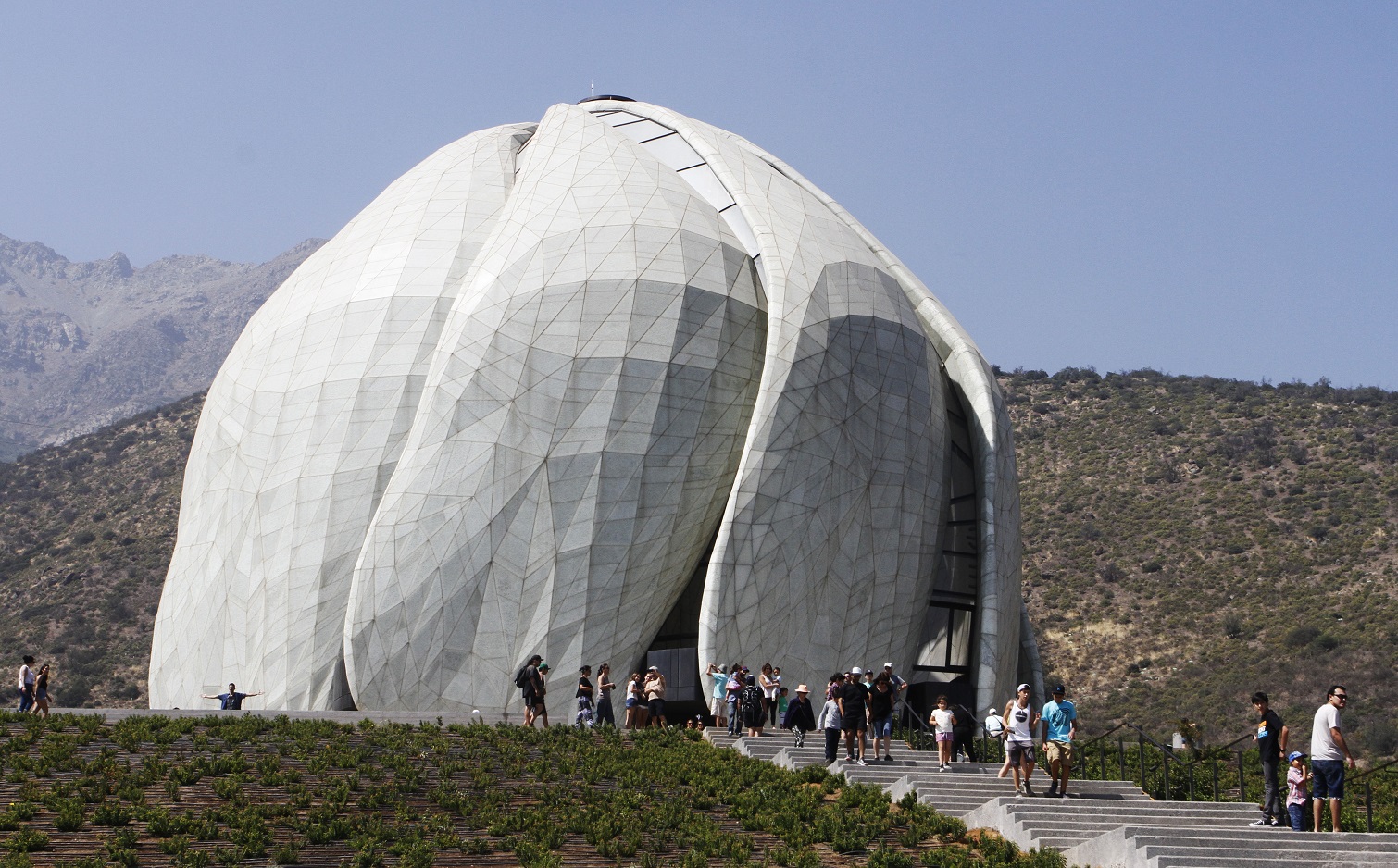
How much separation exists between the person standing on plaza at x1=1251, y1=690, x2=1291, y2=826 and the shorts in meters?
0.60

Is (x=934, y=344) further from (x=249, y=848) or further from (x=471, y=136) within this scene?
(x=249, y=848)

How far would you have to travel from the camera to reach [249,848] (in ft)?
44.7

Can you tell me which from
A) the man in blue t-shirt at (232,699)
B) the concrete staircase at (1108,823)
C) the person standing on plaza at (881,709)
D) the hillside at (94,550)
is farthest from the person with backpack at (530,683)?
the hillside at (94,550)

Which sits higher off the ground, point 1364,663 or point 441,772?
point 1364,663

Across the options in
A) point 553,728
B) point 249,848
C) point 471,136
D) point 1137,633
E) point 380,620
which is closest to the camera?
point 249,848

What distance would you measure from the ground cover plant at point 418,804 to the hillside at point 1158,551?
36.4 m

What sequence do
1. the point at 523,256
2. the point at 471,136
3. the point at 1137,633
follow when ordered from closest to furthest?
the point at 523,256
the point at 471,136
the point at 1137,633

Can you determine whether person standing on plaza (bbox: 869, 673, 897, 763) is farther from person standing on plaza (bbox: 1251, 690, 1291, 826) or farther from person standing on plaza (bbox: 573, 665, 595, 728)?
person standing on plaza (bbox: 573, 665, 595, 728)

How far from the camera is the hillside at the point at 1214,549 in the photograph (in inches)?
2109

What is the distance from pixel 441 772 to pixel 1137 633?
4744cm

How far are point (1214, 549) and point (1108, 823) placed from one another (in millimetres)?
50086

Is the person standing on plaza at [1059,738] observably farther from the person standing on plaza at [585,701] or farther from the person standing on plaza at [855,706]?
the person standing on plaza at [585,701]

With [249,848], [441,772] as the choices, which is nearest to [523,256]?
[441,772]

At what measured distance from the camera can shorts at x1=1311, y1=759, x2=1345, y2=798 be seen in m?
15.4
